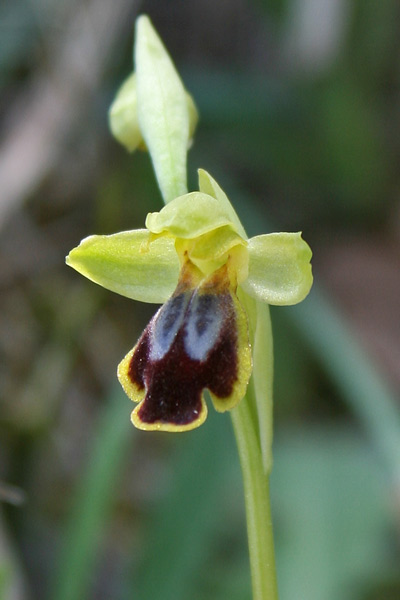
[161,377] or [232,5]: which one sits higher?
[161,377]

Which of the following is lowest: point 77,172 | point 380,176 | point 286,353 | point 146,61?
point 286,353

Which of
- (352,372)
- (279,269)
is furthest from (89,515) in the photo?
(279,269)

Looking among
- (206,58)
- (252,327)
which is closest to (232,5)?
(206,58)

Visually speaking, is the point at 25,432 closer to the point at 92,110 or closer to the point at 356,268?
the point at 92,110

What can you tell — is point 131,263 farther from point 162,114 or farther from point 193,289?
point 162,114

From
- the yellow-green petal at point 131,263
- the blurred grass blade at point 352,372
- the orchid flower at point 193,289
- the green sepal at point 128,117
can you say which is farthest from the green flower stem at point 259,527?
the blurred grass blade at point 352,372

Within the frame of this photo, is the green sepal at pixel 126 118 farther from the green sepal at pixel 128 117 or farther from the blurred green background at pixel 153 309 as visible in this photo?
the blurred green background at pixel 153 309
